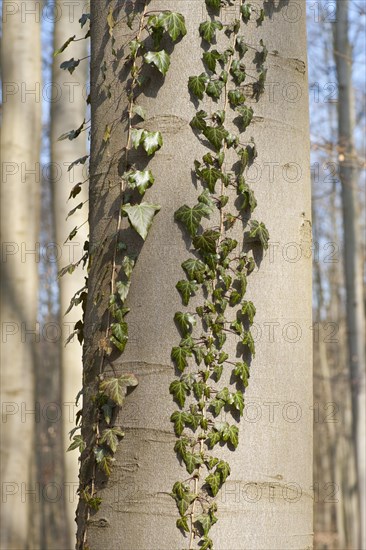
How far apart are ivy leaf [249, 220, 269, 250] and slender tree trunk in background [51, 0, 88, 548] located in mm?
4631

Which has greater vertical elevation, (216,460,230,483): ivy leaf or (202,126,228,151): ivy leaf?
(202,126,228,151): ivy leaf

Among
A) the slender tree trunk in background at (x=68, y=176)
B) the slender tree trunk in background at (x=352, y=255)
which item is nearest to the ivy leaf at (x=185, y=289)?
the slender tree trunk in background at (x=68, y=176)

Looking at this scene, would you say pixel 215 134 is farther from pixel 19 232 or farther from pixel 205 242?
pixel 19 232

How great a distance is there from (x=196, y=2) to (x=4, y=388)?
481 centimetres

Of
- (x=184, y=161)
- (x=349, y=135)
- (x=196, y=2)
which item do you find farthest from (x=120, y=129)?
(x=349, y=135)

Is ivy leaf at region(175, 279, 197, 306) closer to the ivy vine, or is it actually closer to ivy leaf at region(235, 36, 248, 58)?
the ivy vine

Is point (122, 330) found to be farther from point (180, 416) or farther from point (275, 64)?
point (275, 64)

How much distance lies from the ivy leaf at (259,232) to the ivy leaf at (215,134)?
0.18 m

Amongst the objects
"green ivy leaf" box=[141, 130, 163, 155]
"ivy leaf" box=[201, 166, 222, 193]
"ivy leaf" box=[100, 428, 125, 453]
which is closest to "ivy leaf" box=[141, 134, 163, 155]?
"green ivy leaf" box=[141, 130, 163, 155]

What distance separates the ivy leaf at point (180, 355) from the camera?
1.47m

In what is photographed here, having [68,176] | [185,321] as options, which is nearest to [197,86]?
[185,321]

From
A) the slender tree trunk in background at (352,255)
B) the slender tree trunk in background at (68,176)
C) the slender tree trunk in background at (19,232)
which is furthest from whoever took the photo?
the slender tree trunk in background at (352,255)

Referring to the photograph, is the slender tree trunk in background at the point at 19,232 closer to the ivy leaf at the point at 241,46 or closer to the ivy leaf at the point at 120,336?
the ivy leaf at the point at 120,336

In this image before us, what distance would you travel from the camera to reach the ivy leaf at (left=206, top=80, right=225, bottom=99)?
5.09ft
